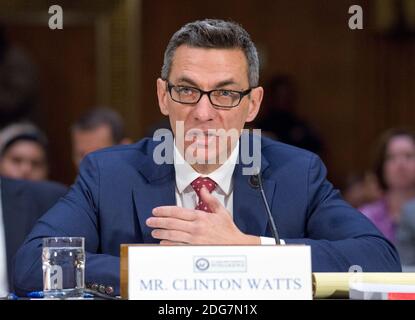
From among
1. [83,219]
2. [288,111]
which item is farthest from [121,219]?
[288,111]

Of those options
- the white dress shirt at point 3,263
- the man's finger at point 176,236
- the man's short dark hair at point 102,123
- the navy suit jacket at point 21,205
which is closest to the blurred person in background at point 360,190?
the man's short dark hair at point 102,123

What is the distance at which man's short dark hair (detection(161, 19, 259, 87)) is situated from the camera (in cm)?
292

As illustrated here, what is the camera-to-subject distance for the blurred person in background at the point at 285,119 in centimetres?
702

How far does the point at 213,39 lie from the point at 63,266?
0.81 m

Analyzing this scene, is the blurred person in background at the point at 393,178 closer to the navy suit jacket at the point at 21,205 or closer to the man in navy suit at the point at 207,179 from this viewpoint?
the navy suit jacket at the point at 21,205

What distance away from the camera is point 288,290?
7.02ft

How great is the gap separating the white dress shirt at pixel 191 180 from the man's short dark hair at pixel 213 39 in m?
0.24

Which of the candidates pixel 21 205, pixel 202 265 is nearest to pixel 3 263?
pixel 21 205

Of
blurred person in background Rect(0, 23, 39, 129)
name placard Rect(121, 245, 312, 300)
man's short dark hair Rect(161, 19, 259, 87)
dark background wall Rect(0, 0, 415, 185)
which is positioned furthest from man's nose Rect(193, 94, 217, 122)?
dark background wall Rect(0, 0, 415, 185)

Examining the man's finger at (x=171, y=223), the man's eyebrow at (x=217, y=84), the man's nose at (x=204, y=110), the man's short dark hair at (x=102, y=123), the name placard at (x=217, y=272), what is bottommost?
the name placard at (x=217, y=272)

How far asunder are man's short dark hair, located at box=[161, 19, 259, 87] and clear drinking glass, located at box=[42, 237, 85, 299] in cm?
69

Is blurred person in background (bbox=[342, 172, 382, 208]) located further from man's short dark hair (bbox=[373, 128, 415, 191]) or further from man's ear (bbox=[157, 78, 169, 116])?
man's ear (bbox=[157, 78, 169, 116])
